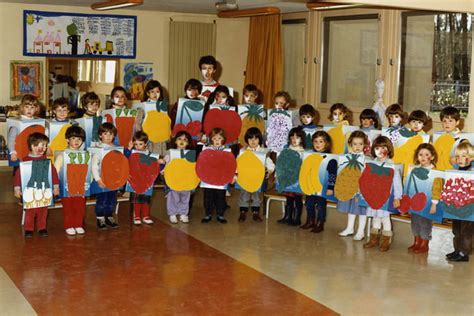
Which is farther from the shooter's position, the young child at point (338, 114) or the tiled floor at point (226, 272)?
the young child at point (338, 114)

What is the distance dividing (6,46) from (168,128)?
11.2 feet

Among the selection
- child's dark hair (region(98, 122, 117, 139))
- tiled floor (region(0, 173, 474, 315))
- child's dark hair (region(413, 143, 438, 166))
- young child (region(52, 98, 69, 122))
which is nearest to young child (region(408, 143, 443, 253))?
child's dark hair (region(413, 143, 438, 166))

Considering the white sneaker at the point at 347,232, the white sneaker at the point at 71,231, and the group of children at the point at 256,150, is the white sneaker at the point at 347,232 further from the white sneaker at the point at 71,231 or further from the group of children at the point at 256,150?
the white sneaker at the point at 71,231

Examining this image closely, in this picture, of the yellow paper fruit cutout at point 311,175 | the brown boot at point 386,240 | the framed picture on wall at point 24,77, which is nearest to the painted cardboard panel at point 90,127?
the yellow paper fruit cutout at point 311,175

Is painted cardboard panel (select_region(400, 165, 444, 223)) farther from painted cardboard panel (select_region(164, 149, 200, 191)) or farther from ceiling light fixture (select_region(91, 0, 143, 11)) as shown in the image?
ceiling light fixture (select_region(91, 0, 143, 11))

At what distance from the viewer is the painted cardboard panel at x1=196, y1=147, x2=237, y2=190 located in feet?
20.4

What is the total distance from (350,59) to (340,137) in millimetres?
2555

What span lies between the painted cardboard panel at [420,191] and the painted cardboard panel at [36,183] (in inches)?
115

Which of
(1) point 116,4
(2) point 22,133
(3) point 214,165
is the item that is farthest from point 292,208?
(1) point 116,4

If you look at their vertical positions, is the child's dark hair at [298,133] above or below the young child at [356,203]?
above

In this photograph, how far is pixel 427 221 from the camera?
5520 mm

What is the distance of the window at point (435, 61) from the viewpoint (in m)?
6.96

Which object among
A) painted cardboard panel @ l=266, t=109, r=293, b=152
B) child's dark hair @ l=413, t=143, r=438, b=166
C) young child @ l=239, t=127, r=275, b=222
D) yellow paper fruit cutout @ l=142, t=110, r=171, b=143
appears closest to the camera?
child's dark hair @ l=413, t=143, r=438, b=166

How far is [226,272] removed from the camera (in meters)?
4.82
